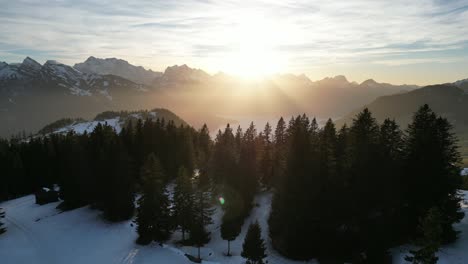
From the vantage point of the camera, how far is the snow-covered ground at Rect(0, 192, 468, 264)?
37.4 m

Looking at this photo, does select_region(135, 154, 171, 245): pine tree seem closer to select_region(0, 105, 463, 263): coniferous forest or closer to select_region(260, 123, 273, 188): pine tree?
select_region(0, 105, 463, 263): coniferous forest

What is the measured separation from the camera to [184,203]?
4231 cm

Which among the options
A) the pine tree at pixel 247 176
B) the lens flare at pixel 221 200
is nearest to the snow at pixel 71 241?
the lens flare at pixel 221 200

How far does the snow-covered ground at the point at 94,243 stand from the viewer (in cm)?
3738

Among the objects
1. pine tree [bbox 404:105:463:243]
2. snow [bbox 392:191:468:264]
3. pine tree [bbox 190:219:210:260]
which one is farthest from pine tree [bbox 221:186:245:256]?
pine tree [bbox 404:105:463:243]

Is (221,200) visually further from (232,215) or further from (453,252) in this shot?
(453,252)

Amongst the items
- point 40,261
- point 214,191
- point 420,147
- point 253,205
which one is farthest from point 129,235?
point 420,147

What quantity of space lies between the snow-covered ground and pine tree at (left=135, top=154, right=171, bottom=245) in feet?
4.77

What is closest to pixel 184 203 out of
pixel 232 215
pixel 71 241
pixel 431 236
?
pixel 232 215

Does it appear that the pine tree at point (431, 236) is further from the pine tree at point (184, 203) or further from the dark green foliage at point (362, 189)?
the pine tree at point (184, 203)

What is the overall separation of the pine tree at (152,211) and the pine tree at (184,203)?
52.5 inches

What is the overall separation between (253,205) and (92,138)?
105 feet

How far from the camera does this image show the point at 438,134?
121 feet

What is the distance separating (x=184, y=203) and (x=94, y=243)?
44.4 feet
